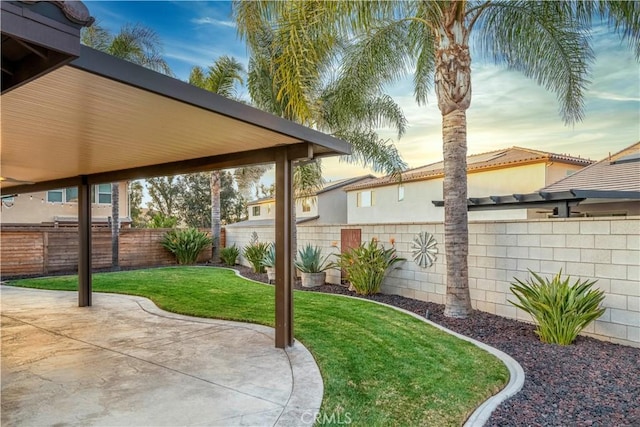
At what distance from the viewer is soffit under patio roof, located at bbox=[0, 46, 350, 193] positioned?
9.68 feet

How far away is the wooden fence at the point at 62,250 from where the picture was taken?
13297mm

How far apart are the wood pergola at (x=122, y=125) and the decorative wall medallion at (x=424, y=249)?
3.89 m

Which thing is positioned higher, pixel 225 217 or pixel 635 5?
pixel 635 5

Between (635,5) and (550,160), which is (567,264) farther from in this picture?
(550,160)

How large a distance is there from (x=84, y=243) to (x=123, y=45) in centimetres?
981

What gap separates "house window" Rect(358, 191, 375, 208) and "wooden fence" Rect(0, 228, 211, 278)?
10732 mm

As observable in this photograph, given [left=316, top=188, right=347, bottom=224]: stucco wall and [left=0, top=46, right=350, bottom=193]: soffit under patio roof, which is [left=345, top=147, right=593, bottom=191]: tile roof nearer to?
[left=316, top=188, right=347, bottom=224]: stucco wall

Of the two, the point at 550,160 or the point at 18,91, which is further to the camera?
the point at 550,160

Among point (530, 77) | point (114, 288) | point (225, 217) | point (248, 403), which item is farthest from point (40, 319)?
point (225, 217)

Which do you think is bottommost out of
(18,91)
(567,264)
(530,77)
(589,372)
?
(589,372)

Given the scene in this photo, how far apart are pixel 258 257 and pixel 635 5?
11406mm

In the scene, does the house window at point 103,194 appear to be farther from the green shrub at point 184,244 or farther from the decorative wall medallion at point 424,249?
the decorative wall medallion at point 424,249

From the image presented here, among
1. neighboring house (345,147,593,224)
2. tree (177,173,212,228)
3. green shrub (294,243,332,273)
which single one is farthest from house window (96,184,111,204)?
green shrub (294,243,332,273)

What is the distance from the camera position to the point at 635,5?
5.94m
